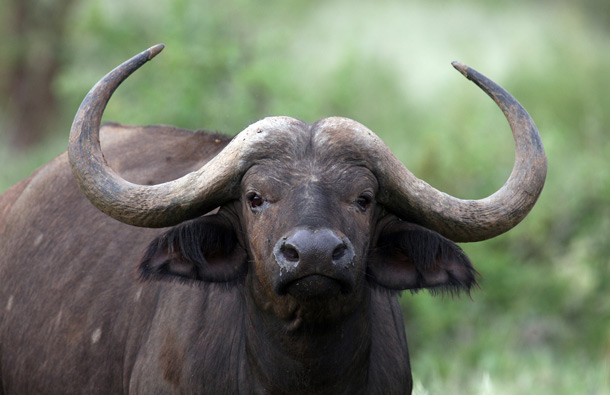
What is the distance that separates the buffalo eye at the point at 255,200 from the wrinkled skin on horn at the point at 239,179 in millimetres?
146

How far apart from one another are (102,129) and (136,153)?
27.4 inches

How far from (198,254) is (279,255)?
809 mm

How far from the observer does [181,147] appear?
659cm

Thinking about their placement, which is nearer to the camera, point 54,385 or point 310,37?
point 54,385

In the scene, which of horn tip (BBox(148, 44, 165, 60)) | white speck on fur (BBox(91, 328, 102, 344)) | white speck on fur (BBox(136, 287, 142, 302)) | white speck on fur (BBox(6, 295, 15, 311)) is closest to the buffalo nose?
horn tip (BBox(148, 44, 165, 60))

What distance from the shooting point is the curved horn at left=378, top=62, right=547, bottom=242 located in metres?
5.00

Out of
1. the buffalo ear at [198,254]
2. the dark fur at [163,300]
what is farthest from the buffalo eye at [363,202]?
the buffalo ear at [198,254]

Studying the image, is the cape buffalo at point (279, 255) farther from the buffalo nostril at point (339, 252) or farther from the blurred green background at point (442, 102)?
the blurred green background at point (442, 102)

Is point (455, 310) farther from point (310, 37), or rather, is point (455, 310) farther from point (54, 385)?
point (310, 37)

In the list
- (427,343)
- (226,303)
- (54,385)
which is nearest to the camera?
(226,303)

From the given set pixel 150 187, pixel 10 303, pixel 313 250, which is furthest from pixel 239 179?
pixel 10 303

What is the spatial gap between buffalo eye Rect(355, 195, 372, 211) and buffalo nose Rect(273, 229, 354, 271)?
0.43 meters

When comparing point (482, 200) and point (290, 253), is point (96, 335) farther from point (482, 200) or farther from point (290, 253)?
point (482, 200)

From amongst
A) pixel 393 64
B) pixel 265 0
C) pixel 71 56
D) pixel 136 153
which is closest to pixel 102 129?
pixel 136 153
